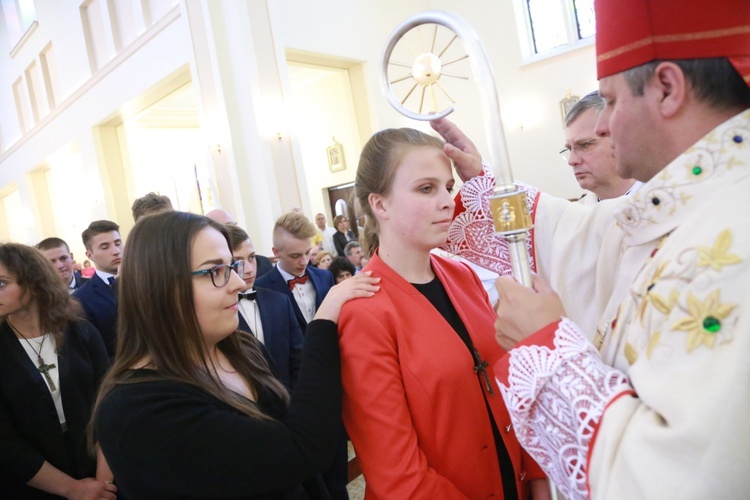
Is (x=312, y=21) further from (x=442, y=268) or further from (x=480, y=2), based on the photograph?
(x=442, y=268)

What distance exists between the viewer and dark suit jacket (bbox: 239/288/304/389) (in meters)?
2.72

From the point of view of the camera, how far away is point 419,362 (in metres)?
1.30

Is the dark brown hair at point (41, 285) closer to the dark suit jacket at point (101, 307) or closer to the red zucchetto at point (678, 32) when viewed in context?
the dark suit jacket at point (101, 307)

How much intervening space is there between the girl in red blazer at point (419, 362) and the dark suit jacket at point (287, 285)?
196 centimetres

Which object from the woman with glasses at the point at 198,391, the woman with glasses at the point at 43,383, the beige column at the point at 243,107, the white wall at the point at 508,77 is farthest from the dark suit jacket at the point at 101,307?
the white wall at the point at 508,77

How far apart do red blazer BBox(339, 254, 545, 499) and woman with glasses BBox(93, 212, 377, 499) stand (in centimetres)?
7

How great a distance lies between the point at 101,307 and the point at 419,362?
2.60 m

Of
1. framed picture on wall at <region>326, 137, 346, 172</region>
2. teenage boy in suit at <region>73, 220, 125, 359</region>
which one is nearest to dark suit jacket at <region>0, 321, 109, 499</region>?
teenage boy in suit at <region>73, 220, 125, 359</region>

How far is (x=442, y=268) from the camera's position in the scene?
161cm

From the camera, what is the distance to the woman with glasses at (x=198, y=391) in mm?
1114

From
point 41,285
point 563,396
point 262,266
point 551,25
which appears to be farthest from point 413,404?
point 551,25

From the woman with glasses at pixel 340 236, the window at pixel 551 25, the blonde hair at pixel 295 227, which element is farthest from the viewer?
the window at pixel 551 25

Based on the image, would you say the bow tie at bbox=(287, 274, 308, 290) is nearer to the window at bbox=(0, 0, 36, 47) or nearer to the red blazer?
the red blazer

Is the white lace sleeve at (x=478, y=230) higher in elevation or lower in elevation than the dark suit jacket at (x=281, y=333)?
higher
